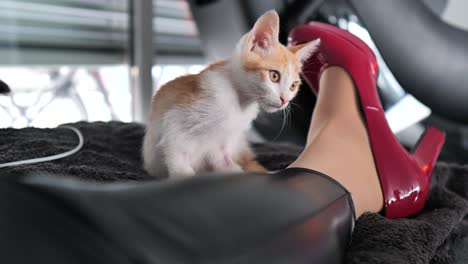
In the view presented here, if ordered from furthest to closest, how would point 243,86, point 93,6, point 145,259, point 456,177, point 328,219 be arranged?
point 93,6, point 456,177, point 243,86, point 328,219, point 145,259

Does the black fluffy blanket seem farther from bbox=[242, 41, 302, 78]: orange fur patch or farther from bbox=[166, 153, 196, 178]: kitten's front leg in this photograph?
bbox=[242, 41, 302, 78]: orange fur patch

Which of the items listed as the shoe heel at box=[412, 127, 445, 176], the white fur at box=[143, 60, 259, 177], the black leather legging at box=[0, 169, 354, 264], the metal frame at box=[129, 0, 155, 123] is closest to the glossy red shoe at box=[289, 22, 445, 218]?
the shoe heel at box=[412, 127, 445, 176]

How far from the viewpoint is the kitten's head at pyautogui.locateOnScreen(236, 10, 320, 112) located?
2.48ft

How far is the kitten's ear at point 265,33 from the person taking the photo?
743 mm

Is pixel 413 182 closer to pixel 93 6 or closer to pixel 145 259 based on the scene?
pixel 145 259

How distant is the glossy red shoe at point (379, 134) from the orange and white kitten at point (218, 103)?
0.66ft

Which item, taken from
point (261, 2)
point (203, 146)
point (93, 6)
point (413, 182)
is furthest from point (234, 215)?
point (93, 6)

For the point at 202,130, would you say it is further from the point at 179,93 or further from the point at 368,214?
the point at 368,214

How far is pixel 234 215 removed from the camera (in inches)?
13.7

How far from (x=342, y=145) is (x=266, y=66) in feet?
0.62

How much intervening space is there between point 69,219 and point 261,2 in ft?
4.79

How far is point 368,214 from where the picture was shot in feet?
2.17

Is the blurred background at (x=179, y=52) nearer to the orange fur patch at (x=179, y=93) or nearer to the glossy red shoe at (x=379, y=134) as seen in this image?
the orange fur patch at (x=179, y=93)

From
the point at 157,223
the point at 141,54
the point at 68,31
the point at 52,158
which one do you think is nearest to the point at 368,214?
the point at 157,223
